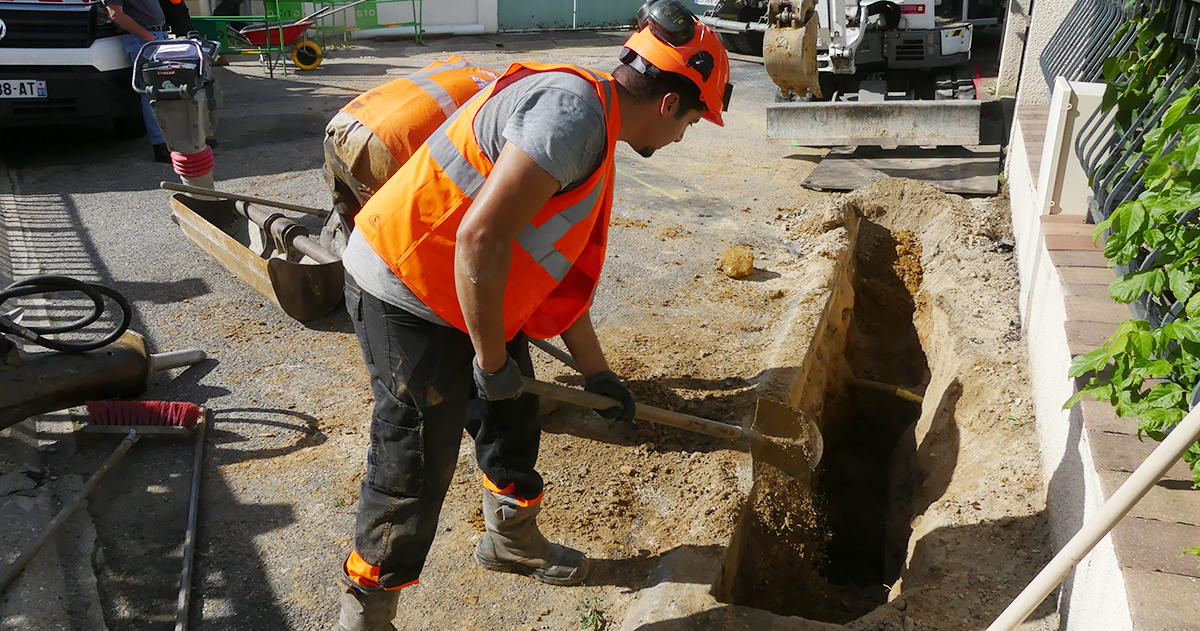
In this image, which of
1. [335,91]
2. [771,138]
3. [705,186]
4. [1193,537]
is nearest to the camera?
[1193,537]

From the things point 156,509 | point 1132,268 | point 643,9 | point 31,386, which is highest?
point 643,9

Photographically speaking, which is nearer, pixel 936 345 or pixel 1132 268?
pixel 1132 268

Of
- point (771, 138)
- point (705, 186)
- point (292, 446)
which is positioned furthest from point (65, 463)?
point (771, 138)

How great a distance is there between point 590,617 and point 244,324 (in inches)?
117

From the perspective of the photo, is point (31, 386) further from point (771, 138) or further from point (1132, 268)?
point (771, 138)

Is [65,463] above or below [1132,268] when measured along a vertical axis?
below

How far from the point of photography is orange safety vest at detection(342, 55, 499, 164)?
3604 millimetres

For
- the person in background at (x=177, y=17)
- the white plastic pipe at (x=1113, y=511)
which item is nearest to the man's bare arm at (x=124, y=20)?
the person in background at (x=177, y=17)

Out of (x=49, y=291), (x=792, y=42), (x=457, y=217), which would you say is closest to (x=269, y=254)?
(x=49, y=291)

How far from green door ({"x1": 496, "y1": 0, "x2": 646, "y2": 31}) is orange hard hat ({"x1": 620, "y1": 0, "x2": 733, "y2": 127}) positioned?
16443mm

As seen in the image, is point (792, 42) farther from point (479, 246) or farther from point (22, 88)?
point (22, 88)

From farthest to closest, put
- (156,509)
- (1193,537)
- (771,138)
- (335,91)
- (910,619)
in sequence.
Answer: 1. (335,91)
2. (771,138)
3. (156,509)
4. (910,619)
5. (1193,537)

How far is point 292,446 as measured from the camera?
3701 mm

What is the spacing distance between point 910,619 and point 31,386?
11.1ft
